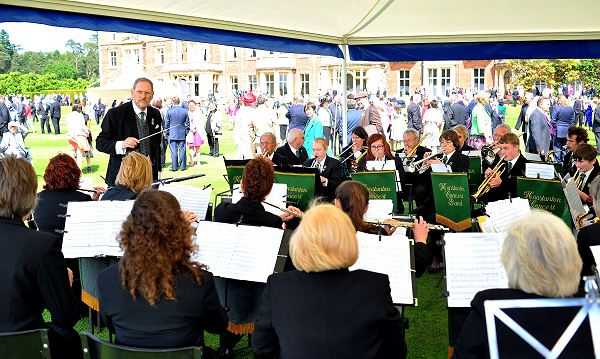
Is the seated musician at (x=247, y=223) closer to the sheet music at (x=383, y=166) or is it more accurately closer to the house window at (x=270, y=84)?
the sheet music at (x=383, y=166)

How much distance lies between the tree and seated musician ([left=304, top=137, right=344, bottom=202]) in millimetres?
90981

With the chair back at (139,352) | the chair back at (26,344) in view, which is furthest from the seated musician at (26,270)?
the chair back at (139,352)

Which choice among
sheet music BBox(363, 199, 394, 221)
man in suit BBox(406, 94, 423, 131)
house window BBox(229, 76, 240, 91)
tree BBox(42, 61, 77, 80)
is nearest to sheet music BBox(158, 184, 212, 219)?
sheet music BBox(363, 199, 394, 221)

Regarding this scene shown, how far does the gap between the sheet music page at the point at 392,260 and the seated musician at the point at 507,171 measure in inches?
140

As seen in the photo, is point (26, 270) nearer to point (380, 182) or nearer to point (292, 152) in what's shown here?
point (380, 182)

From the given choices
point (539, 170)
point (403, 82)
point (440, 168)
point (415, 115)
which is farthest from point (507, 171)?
point (403, 82)

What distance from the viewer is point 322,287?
9.05ft

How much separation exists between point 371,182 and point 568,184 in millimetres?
1893

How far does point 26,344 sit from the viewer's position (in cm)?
295

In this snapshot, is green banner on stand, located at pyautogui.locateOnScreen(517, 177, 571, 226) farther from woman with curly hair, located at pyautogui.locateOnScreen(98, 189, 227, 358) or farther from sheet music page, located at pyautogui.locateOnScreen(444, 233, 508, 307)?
woman with curly hair, located at pyautogui.locateOnScreen(98, 189, 227, 358)

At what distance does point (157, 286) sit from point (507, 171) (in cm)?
525

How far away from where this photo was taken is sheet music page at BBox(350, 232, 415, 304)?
145 inches

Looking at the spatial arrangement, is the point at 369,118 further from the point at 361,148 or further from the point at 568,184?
the point at 568,184

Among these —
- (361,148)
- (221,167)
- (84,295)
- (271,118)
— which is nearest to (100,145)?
(84,295)
